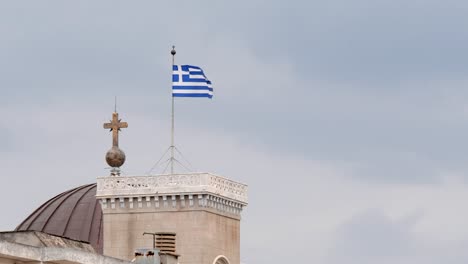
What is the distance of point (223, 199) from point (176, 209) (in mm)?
2652

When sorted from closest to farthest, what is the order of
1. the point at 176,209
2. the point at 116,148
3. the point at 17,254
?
the point at 17,254
the point at 176,209
the point at 116,148

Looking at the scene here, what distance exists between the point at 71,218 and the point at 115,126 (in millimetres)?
7219

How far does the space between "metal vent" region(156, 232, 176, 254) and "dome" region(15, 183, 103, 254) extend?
19.3 metres

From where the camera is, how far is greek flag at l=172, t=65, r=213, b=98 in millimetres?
114875

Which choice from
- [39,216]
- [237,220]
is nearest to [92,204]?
[39,216]

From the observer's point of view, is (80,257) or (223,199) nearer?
(80,257)

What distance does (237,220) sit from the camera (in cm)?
11644

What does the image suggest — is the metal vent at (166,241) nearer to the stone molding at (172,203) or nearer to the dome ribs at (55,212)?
the stone molding at (172,203)

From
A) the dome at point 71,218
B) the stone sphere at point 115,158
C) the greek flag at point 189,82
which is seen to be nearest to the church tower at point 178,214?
the greek flag at point 189,82

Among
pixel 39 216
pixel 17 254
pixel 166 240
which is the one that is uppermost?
pixel 39 216

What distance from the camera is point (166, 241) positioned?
106500 millimetres

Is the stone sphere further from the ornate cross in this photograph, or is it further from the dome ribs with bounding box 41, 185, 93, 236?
the dome ribs with bounding box 41, 185, 93, 236

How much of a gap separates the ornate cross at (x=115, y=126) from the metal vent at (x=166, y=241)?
18.8m

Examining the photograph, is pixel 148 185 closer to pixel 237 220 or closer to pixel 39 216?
pixel 237 220
